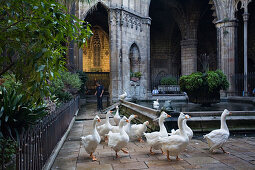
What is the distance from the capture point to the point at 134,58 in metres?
18.2

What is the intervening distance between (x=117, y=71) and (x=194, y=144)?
11.8m

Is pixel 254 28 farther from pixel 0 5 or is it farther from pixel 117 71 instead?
pixel 0 5

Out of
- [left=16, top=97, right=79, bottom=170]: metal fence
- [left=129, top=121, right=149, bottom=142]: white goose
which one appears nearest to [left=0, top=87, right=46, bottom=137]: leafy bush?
[left=16, top=97, right=79, bottom=170]: metal fence

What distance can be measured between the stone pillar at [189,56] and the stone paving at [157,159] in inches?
719

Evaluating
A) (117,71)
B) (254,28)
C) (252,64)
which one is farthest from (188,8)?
(117,71)

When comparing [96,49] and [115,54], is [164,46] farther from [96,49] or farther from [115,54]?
[115,54]

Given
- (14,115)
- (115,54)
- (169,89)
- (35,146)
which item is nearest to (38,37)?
(35,146)

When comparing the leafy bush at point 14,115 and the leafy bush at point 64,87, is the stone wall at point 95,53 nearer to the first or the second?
the leafy bush at point 64,87

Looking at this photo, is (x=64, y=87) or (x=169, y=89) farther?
(x=169, y=89)

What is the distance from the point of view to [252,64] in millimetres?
24047

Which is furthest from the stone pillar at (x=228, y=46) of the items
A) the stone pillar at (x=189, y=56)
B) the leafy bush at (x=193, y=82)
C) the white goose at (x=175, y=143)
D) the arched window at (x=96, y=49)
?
the white goose at (x=175, y=143)

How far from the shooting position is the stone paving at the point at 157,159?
375 centimetres

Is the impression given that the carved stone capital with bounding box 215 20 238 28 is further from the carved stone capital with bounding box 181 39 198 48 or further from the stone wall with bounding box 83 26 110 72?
the stone wall with bounding box 83 26 110 72

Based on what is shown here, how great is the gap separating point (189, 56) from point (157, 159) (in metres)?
20.3
